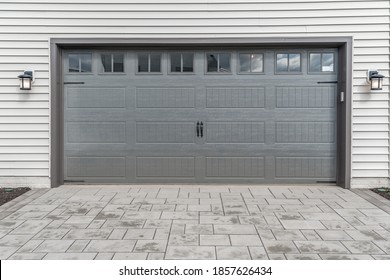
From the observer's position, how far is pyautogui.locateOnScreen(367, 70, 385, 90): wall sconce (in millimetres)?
5324

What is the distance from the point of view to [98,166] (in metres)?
5.83

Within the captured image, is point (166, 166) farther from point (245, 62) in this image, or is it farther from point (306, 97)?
point (306, 97)

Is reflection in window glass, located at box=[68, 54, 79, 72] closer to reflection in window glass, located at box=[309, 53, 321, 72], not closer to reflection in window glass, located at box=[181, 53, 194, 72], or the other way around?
reflection in window glass, located at box=[181, 53, 194, 72]

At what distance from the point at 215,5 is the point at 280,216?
359 cm

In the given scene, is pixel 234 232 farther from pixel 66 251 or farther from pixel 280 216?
pixel 66 251

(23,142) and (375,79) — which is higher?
(375,79)

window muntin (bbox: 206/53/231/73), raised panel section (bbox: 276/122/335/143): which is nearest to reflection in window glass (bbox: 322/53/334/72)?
raised panel section (bbox: 276/122/335/143)

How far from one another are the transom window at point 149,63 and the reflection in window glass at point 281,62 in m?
2.09

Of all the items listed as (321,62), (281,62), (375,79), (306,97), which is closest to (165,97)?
(281,62)

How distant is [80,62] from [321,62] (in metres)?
4.25

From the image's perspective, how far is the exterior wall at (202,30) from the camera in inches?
216

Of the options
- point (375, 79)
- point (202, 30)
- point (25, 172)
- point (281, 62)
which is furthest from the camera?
point (281, 62)

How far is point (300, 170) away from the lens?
5797mm
